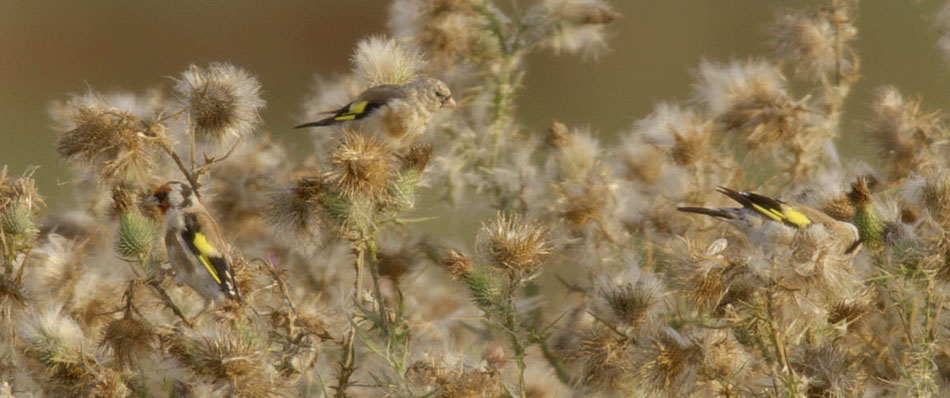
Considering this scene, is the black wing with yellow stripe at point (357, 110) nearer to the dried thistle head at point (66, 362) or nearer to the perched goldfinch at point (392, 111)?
the perched goldfinch at point (392, 111)

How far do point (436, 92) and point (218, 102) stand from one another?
53 cm

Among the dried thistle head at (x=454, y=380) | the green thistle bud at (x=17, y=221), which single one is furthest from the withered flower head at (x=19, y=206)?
the dried thistle head at (x=454, y=380)

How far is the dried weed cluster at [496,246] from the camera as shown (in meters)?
2.17

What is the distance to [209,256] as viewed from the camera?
259 cm

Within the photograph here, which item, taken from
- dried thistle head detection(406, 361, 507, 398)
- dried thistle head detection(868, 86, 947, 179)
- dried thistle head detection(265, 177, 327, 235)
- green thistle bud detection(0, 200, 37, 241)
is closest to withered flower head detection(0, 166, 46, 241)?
green thistle bud detection(0, 200, 37, 241)

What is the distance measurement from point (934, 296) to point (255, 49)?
6466 millimetres

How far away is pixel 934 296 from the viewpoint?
7.20ft

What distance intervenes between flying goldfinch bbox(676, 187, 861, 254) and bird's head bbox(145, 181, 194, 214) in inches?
41.8

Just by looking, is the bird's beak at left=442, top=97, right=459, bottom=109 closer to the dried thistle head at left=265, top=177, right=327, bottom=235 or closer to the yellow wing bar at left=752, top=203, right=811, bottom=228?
the dried thistle head at left=265, top=177, right=327, bottom=235

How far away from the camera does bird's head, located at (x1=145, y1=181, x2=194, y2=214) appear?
260 centimetres

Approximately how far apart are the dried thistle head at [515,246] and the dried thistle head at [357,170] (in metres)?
0.24

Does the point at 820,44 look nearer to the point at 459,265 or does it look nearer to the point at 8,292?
the point at 459,265

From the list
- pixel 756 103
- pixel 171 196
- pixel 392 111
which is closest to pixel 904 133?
pixel 756 103

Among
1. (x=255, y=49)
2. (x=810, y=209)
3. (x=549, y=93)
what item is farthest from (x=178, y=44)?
(x=810, y=209)
